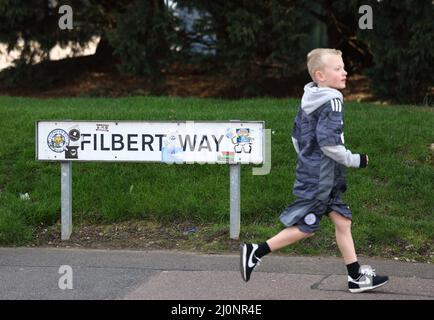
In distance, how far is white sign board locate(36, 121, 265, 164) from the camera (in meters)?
6.34

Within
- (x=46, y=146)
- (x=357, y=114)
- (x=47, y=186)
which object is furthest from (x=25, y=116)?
(x=357, y=114)

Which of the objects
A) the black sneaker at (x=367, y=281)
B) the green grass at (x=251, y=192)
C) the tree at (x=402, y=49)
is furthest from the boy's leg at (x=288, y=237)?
the tree at (x=402, y=49)

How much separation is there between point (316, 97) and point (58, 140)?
8.60 feet

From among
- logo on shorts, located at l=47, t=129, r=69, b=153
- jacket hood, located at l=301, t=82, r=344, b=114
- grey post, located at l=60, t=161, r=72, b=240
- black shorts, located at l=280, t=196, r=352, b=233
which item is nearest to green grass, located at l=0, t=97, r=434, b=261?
grey post, located at l=60, t=161, r=72, b=240

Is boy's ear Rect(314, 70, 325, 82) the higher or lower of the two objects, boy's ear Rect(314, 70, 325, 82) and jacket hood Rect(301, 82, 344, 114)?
the higher

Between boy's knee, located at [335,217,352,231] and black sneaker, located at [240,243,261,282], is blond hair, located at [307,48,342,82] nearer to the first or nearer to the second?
boy's knee, located at [335,217,352,231]

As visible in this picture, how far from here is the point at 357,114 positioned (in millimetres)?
9266

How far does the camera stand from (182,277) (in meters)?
5.45

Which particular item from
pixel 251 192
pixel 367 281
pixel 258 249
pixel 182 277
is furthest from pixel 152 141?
pixel 367 281

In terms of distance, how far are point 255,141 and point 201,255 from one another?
3.51 feet

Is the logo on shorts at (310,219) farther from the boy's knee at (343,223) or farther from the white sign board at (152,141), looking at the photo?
the white sign board at (152,141)

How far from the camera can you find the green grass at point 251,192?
6383 mm

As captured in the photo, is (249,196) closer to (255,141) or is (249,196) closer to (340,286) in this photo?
(255,141)

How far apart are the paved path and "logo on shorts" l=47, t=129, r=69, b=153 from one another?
0.89 meters
